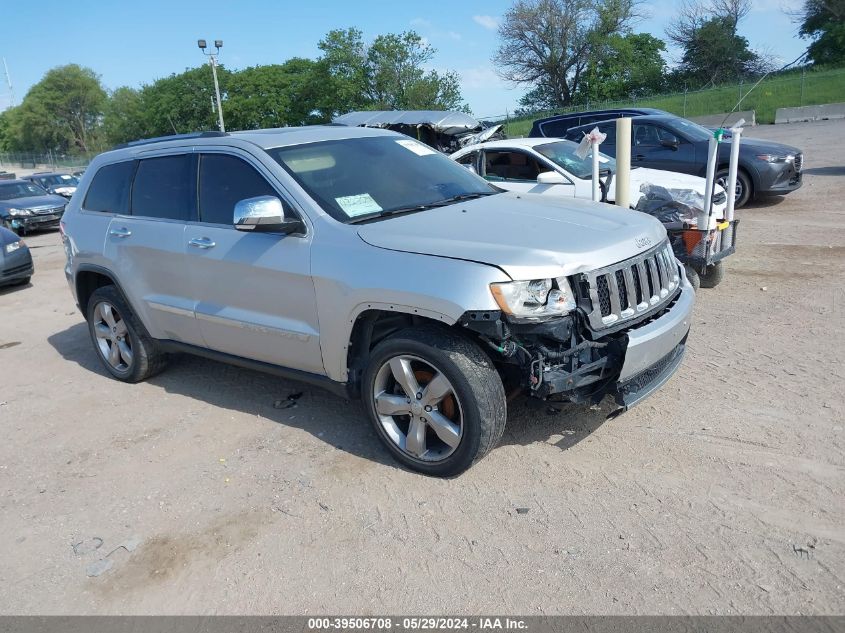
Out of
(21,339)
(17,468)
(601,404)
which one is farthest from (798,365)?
(21,339)

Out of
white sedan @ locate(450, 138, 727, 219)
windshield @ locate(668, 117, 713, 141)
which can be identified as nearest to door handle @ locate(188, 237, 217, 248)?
white sedan @ locate(450, 138, 727, 219)

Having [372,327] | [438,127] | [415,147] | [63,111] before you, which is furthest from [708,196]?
[63,111]

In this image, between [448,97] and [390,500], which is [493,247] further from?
[448,97]

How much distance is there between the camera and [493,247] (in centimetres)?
355

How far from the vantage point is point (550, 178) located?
874 cm

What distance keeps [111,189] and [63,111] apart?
10545cm

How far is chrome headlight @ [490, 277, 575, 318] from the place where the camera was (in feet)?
11.1

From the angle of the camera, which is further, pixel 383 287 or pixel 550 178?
pixel 550 178

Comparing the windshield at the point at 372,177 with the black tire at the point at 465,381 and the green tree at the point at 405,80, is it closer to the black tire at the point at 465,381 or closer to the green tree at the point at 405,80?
the black tire at the point at 465,381

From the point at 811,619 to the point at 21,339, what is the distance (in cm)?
779

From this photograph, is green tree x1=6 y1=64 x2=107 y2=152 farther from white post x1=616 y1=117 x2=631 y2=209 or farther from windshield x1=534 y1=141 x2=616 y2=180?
white post x1=616 y1=117 x2=631 y2=209

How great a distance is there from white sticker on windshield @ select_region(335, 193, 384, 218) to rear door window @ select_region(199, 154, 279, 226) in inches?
20.3

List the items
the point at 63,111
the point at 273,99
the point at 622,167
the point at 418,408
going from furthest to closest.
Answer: the point at 63,111 < the point at 273,99 < the point at 622,167 < the point at 418,408

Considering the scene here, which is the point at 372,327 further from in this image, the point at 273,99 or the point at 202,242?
the point at 273,99
